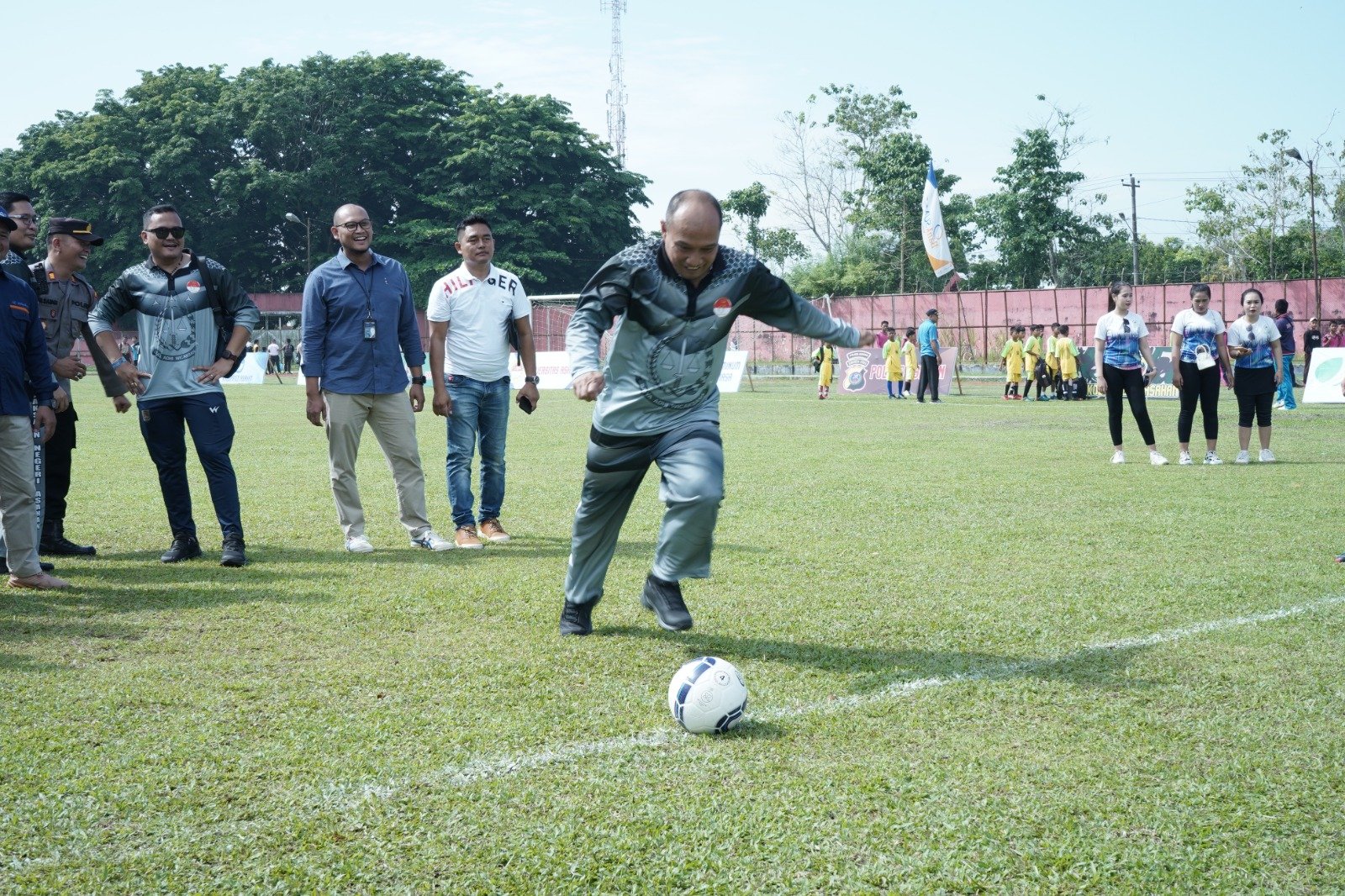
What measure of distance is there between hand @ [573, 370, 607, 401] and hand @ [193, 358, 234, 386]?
3.65 metres

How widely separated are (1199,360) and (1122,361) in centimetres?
79

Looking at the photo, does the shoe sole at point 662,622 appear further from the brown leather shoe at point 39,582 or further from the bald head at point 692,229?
the brown leather shoe at point 39,582

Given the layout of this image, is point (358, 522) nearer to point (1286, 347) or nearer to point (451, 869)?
point (451, 869)

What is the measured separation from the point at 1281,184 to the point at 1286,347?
35.8 m

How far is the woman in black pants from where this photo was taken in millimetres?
12695

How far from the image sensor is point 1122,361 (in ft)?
42.1

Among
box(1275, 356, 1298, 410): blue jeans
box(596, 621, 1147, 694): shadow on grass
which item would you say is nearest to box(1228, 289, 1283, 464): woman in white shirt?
box(596, 621, 1147, 694): shadow on grass

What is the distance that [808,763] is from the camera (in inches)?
148

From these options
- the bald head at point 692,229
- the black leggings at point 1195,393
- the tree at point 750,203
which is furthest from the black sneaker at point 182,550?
the tree at point 750,203

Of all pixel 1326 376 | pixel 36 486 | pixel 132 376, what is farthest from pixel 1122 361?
pixel 1326 376

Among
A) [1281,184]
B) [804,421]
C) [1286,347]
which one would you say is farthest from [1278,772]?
[1281,184]

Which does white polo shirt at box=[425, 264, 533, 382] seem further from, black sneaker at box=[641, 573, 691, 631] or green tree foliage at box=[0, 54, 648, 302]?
green tree foliage at box=[0, 54, 648, 302]

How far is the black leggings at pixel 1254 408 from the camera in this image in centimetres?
1300

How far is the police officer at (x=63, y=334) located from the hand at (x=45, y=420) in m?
0.65
